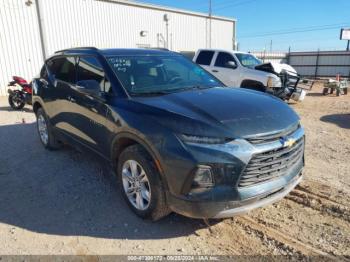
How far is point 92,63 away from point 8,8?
473 inches

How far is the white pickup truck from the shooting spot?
10047 millimetres

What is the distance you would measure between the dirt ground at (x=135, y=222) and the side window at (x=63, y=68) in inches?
56.8

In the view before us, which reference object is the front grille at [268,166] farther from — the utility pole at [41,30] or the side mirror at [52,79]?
the utility pole at [41,30]

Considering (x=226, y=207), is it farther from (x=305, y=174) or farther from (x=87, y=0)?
Result: (x=87, y=0)

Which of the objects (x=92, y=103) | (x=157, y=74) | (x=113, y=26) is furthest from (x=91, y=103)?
(x=113, y=26)

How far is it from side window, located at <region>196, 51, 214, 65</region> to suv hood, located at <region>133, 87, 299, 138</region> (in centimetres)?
847

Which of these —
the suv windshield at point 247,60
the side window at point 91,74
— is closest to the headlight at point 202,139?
the side window at point 91,74

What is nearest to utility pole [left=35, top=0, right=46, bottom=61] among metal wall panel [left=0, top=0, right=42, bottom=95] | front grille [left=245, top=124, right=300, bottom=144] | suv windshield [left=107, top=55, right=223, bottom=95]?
metal wall panel [left=0, top=0, right=42, bottom=95]

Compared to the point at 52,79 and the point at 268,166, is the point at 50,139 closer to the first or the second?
the point at 52,79

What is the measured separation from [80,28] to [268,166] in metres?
15.4

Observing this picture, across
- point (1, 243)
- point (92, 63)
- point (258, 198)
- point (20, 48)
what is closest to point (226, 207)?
point (258, 198)

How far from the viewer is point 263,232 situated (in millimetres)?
3182

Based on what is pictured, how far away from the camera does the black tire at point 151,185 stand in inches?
120

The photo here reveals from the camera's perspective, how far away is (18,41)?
13883 mm
